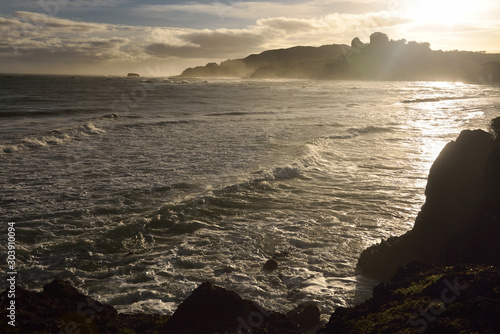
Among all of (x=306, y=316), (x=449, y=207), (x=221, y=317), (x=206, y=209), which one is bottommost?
(x=306, y=316)

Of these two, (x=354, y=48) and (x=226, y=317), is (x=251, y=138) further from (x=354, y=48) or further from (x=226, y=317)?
(x=354, y=48)

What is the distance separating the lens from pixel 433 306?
4.15m

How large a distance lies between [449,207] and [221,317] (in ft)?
16.6

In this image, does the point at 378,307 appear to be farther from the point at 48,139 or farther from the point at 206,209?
the point at 48,139

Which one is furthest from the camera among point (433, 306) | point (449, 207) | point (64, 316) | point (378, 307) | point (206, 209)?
point (206, 209)

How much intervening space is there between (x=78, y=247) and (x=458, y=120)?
96.5 ft

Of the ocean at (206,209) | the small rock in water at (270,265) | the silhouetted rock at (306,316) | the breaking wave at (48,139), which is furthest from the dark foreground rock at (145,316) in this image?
the breaking wave at (48,139)

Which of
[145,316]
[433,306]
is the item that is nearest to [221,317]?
[145,316]

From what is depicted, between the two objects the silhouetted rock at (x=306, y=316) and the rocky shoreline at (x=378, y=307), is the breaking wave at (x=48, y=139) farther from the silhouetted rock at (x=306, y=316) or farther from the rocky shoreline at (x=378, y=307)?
the silhouetted rock at (x=306, y=316)

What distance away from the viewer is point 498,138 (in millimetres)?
7402

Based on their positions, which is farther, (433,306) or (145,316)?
(145,316)

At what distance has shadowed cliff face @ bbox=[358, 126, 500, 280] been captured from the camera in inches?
258

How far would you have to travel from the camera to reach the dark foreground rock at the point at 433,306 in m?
3.75

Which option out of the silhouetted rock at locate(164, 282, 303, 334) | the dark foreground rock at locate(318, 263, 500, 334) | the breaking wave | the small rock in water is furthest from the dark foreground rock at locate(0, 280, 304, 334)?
the breaking wave
